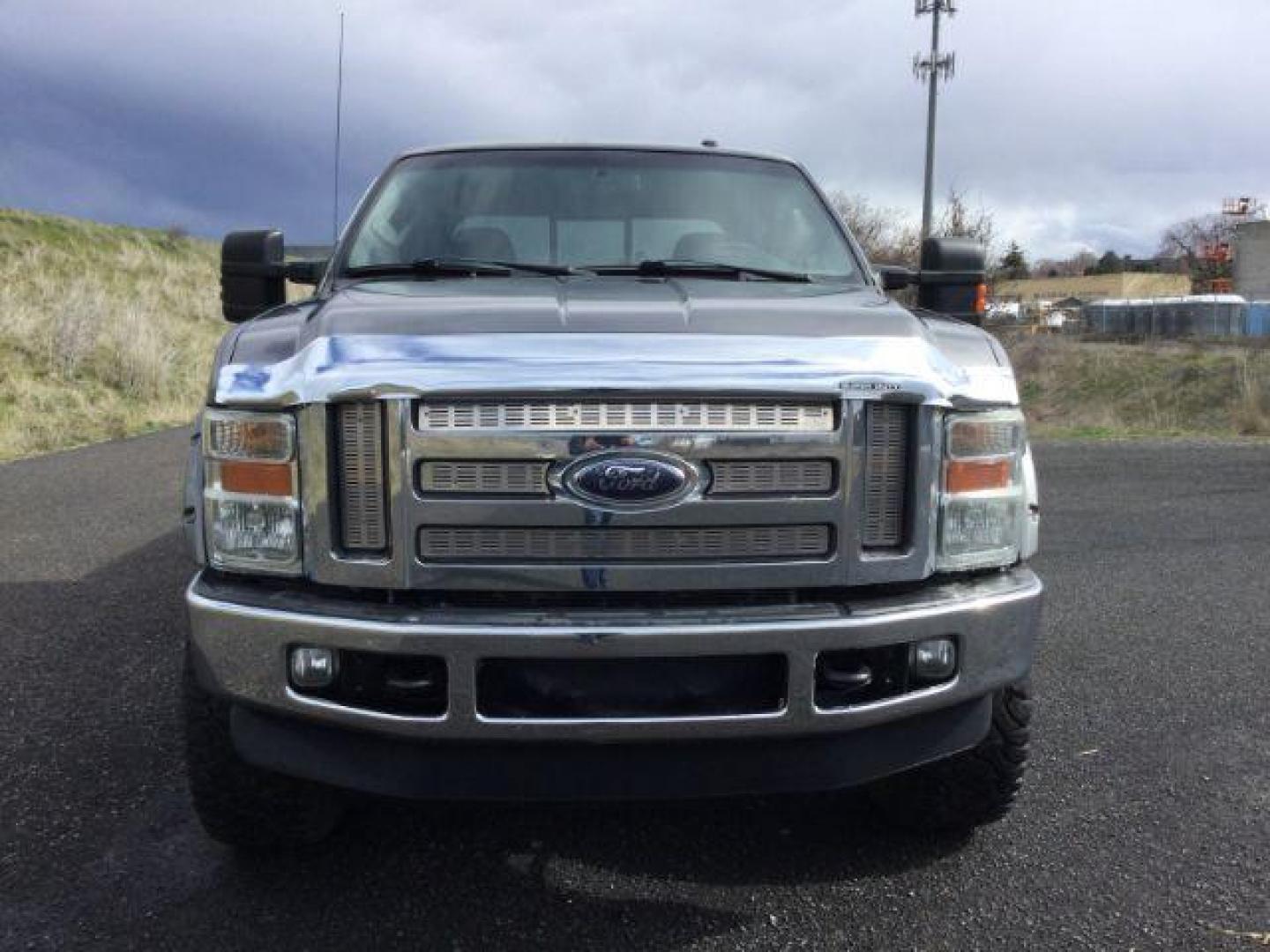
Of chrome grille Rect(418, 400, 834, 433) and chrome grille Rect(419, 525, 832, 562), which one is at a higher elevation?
chrome grille Rect(418, 400, 834, 433)

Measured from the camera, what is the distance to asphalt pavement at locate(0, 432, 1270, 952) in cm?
246

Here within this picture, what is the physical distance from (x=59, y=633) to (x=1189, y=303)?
189 feet

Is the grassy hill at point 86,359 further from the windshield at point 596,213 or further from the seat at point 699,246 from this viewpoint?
the seat at point 699,246

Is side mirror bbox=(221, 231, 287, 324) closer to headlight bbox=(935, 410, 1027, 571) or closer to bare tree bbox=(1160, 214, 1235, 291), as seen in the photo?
headlight bbox=(935, 410, 1027, 571)

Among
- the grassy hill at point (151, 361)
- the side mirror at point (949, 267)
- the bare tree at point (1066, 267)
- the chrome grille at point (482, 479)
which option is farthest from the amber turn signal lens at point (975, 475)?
the bare tree at point (1066, 267)

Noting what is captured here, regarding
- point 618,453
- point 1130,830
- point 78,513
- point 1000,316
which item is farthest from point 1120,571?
point 1000,316

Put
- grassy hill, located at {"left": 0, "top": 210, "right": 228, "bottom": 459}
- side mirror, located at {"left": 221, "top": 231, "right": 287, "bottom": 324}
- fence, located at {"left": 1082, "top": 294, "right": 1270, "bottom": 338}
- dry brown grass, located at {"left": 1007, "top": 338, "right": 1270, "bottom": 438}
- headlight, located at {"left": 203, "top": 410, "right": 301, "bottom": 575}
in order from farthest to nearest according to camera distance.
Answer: fence, located at {"left": 1082, "top": 294, "right": 1270, "bottom": 338}
dry brown grass, located at {"left": 1007, "top": 338, "right": 1270, "bottom": 438}
grassy hill, located at {"left": 0, "top": 210, "right": 228, "bottom": 459}
side mirror, located at {"left": 221, "top": 231, "right": 287, "bottom": 324}
headlight, located at {"left": 203, "top": 410, "right": 301, "bottom": 575}

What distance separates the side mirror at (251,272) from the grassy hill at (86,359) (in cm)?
843

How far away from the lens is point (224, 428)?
2.36 meters

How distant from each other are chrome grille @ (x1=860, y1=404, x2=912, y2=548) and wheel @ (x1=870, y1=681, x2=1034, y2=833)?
0.59 metres

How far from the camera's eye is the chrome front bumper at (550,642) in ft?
7.18

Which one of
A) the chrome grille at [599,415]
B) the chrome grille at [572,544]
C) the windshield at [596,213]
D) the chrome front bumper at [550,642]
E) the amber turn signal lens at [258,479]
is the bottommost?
the chrome front bumper at [550,642]

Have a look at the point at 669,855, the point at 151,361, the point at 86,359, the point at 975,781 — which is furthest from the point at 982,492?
the point at 86,359

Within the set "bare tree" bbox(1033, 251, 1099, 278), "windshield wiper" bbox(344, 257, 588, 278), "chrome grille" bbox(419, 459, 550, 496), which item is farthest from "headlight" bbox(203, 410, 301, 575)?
"bare tree" bbox(1033, 251, 1099, 278)
